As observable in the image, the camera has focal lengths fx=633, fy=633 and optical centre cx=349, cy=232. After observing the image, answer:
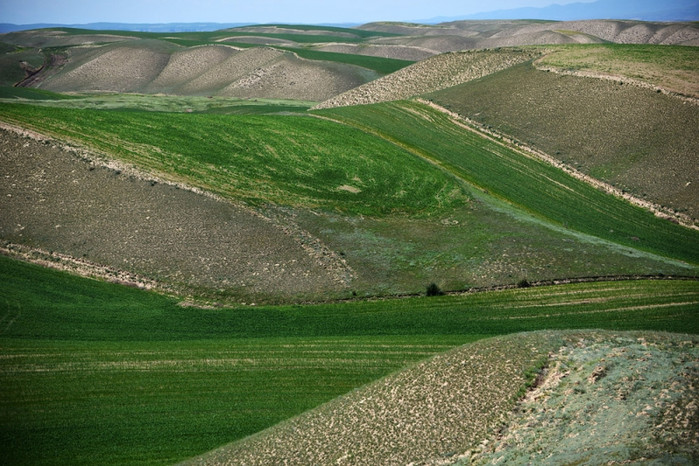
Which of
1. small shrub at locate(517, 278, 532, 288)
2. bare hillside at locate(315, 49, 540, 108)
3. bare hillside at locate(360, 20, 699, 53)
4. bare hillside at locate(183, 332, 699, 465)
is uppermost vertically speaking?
bare hillside at locate(360, 20, 699, 53)

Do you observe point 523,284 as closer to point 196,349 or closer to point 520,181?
point 196,349

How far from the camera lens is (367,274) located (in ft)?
123

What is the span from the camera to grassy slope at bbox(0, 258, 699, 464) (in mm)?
21844

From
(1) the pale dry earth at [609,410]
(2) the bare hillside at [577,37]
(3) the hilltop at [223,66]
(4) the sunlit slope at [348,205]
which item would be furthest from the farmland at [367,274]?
(2) the bare hillside at [577,37]

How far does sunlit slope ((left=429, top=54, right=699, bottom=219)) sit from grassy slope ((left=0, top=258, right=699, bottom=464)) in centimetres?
1964

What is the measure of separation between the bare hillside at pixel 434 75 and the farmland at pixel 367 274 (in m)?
0.75

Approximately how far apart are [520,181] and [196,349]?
118 ft

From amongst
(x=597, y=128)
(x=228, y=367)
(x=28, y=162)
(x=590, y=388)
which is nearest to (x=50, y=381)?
(x=228, y=367)

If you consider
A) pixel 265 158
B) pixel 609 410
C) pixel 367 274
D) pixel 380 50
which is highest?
pixel 380 50

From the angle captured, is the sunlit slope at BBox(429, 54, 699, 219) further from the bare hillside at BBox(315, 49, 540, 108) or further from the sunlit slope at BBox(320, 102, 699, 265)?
the bare hillside at BBox(315, 49, 540, 108)

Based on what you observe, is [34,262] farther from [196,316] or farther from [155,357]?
[155,357]

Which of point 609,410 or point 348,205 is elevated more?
point 348,205

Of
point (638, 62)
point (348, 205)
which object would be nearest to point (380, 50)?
point (638, 62)

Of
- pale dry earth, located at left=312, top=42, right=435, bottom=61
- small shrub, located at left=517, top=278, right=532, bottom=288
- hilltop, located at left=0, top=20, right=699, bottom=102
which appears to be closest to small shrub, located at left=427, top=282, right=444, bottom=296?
small shrub, located at left=517, top=278, right=532, bottom=288
